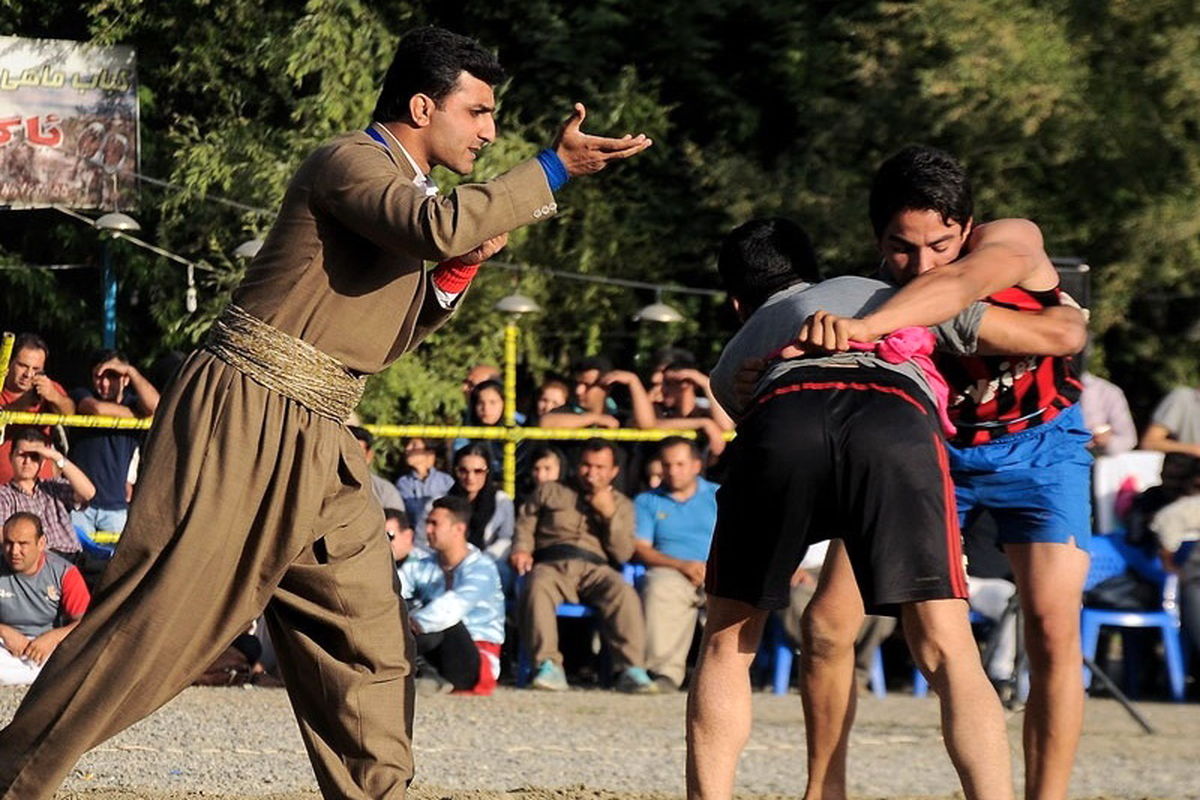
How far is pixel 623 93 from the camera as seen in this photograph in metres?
15.5

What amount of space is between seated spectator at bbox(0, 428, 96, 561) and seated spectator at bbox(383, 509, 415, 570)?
1.60 m

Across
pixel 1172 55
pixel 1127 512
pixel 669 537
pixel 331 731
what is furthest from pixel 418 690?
pixel 1172 55

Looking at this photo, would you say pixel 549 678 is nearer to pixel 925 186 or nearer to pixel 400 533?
pixel 400 533

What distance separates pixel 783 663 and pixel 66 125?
7.23 m

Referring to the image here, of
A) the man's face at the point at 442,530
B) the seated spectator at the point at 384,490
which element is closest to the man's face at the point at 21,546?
the seated spectator at the point at 384,490

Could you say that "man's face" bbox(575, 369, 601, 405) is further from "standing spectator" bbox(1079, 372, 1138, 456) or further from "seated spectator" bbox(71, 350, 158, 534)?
"standing spectator" bbox(1079, 372, 1138, 456)

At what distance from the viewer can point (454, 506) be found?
10.5 m

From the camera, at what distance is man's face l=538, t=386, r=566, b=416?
11.9 meters

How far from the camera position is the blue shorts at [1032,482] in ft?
18.5

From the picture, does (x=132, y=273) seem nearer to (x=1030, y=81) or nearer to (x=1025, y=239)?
(x=1030, y=81)

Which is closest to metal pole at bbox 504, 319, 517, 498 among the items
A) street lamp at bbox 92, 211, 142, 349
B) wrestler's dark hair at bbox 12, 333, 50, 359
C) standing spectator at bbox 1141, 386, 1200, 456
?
wrestler's dark hair at bbox 12, 333, 50, 359

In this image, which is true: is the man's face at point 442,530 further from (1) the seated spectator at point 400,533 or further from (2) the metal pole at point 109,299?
(2) the metal pole at point 109,299

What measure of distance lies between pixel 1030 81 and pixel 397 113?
9.94 meters

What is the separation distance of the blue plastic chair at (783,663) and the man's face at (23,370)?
4130 mm
